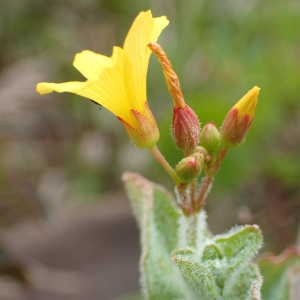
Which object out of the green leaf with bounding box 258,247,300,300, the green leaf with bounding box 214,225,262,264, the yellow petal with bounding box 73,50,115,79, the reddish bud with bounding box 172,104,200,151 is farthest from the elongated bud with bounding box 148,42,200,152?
the green leaf with bounding box 258,247,300,300

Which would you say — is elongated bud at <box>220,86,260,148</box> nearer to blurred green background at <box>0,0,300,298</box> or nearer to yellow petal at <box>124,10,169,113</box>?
yellow petal at <box>124,10,169,113</box>

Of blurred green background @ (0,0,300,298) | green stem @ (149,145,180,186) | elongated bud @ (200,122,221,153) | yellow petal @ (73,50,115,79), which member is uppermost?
blurred green background @ (0,0,300,298)

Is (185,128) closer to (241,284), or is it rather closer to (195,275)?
(195,275)

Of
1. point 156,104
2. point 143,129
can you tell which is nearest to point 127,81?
point 143,129

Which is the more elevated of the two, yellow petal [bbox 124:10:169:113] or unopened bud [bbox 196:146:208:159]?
yellow petal [bbox 124:10:169:113]

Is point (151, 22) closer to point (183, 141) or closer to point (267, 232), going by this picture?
point (183, 141)

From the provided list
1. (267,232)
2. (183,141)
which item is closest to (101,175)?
(267,232)
